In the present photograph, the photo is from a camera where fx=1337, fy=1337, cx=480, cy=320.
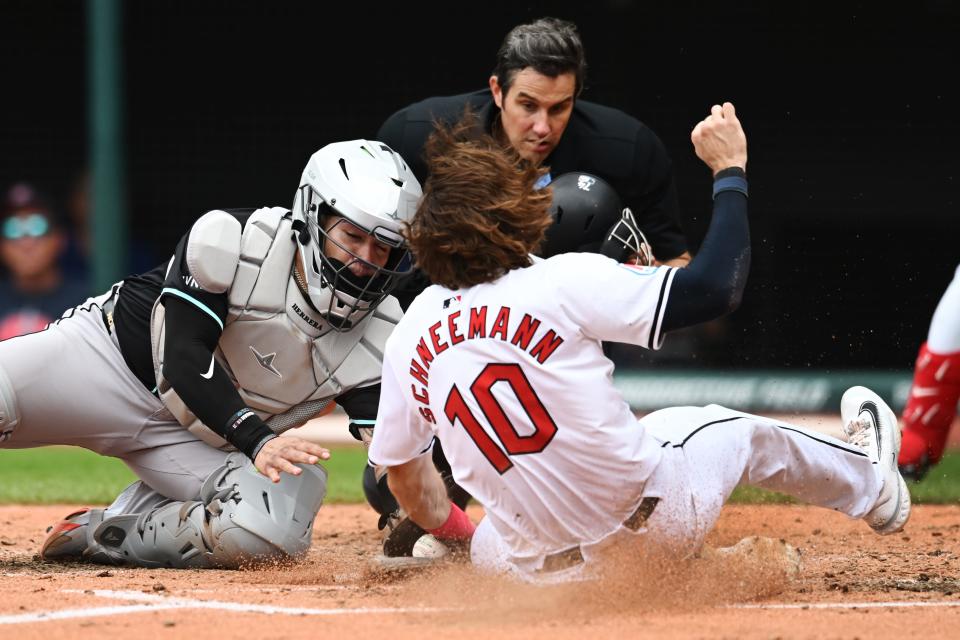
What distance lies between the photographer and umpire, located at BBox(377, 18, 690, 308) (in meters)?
4.91

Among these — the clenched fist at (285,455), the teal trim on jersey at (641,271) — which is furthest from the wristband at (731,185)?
the clenched fist at (285,455)

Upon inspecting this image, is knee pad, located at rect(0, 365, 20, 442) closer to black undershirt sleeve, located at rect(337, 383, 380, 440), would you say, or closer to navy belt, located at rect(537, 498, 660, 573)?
black undershirt sleeve, located at rect(337, 383, 380, 440)

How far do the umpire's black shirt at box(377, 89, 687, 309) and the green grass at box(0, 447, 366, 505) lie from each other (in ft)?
7.10

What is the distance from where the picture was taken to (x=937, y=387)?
5027 mm

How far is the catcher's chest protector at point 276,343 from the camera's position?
4.37 metres

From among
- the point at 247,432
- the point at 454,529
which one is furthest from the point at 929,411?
the point at 247,432

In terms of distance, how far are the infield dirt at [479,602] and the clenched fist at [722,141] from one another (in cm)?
105

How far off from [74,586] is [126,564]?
0.63 m

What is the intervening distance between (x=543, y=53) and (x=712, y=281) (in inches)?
78.9

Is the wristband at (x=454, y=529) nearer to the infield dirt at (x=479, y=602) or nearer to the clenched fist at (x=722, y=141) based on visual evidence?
the infield dirt at (x=479, y=602)

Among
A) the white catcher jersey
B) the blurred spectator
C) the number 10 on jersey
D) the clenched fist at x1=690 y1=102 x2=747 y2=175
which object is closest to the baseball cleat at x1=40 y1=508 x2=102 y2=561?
the white catcher jersey

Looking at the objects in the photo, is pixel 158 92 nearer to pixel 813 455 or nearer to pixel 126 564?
pixel 126 564

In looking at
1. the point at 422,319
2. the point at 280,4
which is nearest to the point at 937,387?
the point at 422,319

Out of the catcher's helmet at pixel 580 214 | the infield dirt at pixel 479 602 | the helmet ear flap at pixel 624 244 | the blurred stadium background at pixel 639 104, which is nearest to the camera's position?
the infield dirt at pixel 479 602
